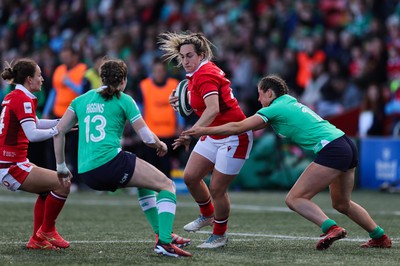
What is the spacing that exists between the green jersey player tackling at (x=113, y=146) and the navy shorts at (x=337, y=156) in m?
1.48

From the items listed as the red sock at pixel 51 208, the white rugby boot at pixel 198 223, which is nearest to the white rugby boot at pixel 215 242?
the white rugby boot at pixel 198 223

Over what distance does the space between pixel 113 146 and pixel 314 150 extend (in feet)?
6.46

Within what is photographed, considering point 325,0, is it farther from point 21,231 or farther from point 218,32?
point 21,231

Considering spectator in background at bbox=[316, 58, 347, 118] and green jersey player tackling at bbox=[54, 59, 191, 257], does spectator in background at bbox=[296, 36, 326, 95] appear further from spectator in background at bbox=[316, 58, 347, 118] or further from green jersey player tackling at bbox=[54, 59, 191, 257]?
green jersey player tackling at bbox=[54, 59, 191, 257]

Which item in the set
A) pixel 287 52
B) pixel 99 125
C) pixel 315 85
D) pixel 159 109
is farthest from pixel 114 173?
pixel 287 52

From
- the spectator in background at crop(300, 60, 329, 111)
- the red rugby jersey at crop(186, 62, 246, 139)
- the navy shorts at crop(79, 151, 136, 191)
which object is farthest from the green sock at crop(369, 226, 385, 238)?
the spectator in background at crop(300, 60, 329, 111)

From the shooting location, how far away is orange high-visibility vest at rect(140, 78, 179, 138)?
16.1 metres

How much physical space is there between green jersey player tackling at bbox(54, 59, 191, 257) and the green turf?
443 millimetres

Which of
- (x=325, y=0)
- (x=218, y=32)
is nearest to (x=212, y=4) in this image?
(x=218, y=32)

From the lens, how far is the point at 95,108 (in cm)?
819

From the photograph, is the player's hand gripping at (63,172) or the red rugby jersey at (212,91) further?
the red rugby jersey at (212,91)

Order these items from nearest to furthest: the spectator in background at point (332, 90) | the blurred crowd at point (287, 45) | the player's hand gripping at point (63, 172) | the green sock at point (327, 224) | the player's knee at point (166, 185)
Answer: the player's knee at point (166, 185)
the player's hand gripping at point (63, 172)
the green sock at point (327, 224)
the blurred crowd at point (287, 45)
the spectator in background at point (332, 90)

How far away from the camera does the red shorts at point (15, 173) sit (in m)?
8.89

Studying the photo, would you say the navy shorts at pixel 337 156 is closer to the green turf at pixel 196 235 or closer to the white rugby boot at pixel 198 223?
the green turf at pixel 196 235
